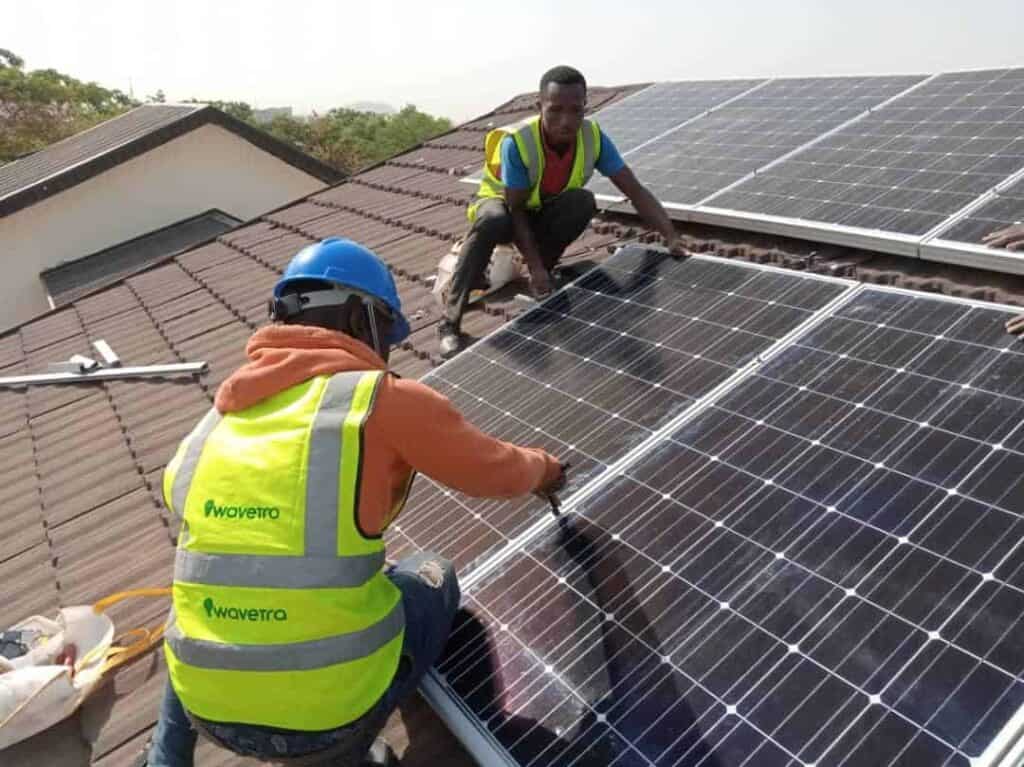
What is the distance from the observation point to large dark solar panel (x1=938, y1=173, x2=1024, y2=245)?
4.17m

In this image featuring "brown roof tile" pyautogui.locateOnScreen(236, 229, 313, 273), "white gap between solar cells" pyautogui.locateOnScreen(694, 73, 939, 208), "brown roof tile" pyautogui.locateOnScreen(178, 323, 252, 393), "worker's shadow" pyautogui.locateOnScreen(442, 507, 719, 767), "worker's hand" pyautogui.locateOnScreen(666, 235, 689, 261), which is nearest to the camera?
"worker's shadow" pyautogui.locateOnScreen(442, 507, 719, 767)

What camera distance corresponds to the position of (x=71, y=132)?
42125 millimetres

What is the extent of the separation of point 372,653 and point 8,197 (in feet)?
47.6

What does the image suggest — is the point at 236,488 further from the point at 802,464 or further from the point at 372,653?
the point at 802,464

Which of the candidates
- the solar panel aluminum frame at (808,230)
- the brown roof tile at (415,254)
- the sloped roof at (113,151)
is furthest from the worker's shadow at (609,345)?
the sloped roof at (113,151)

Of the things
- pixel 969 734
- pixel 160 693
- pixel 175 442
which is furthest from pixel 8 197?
pixel 969 734

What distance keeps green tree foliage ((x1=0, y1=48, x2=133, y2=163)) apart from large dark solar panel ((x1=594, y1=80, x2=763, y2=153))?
38.5 meters

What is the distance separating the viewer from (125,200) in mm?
15109

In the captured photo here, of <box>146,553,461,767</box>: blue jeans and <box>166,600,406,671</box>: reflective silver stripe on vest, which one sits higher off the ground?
<box>166,600,406,671</box>: reflective silver stripe on vest

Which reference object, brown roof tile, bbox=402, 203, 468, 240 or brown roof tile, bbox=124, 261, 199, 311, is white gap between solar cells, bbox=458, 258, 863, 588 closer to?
brown roof tile, bbox=402, 203, 468, 240

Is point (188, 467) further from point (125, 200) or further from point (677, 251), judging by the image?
point (125, 200)

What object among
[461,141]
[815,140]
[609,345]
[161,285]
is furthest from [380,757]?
[461,141]

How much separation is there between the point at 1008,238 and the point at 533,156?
112 inches

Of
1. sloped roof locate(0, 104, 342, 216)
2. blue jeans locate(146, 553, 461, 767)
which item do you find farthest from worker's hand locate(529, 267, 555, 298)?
sloped roof locate(0, 104, 342, 216)
